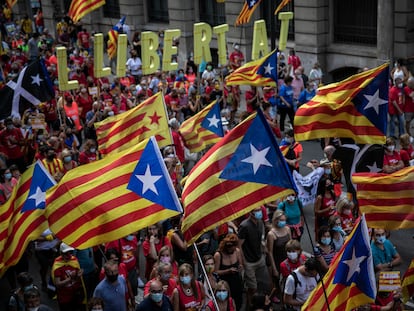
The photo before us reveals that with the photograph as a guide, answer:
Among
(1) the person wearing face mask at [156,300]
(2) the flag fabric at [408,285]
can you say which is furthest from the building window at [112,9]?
(2) the flag fabric at [408,285]

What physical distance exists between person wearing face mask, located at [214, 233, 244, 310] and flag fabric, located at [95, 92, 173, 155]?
3.06m

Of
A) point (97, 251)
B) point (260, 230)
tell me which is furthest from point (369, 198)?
point (97, 251)

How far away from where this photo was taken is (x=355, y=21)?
21.8 metres

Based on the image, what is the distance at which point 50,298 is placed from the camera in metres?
10.9

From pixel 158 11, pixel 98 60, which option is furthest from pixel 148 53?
pixel 158 11

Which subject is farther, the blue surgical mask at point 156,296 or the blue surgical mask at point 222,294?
the blue surgical mask at point 222,294

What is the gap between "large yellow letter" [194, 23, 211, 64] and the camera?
17094 millimetres

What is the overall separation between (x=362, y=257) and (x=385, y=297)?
82 cm

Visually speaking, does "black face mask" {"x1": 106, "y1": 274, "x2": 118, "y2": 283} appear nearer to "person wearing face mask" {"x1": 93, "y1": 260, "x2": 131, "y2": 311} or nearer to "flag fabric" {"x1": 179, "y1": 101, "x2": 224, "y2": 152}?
"person wearing face mask" {"x1": 93, "y1": 260, "x2": 131, "y2": 311}

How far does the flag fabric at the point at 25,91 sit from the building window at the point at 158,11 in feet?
54.6

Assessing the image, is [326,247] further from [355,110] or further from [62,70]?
[62,70]

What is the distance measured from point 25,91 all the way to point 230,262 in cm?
657

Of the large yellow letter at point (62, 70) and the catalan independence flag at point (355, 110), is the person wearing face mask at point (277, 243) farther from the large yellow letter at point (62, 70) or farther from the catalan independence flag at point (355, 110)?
Result: the large yellow letter at point (62, 70)

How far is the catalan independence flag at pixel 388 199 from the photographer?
856 centimetres
